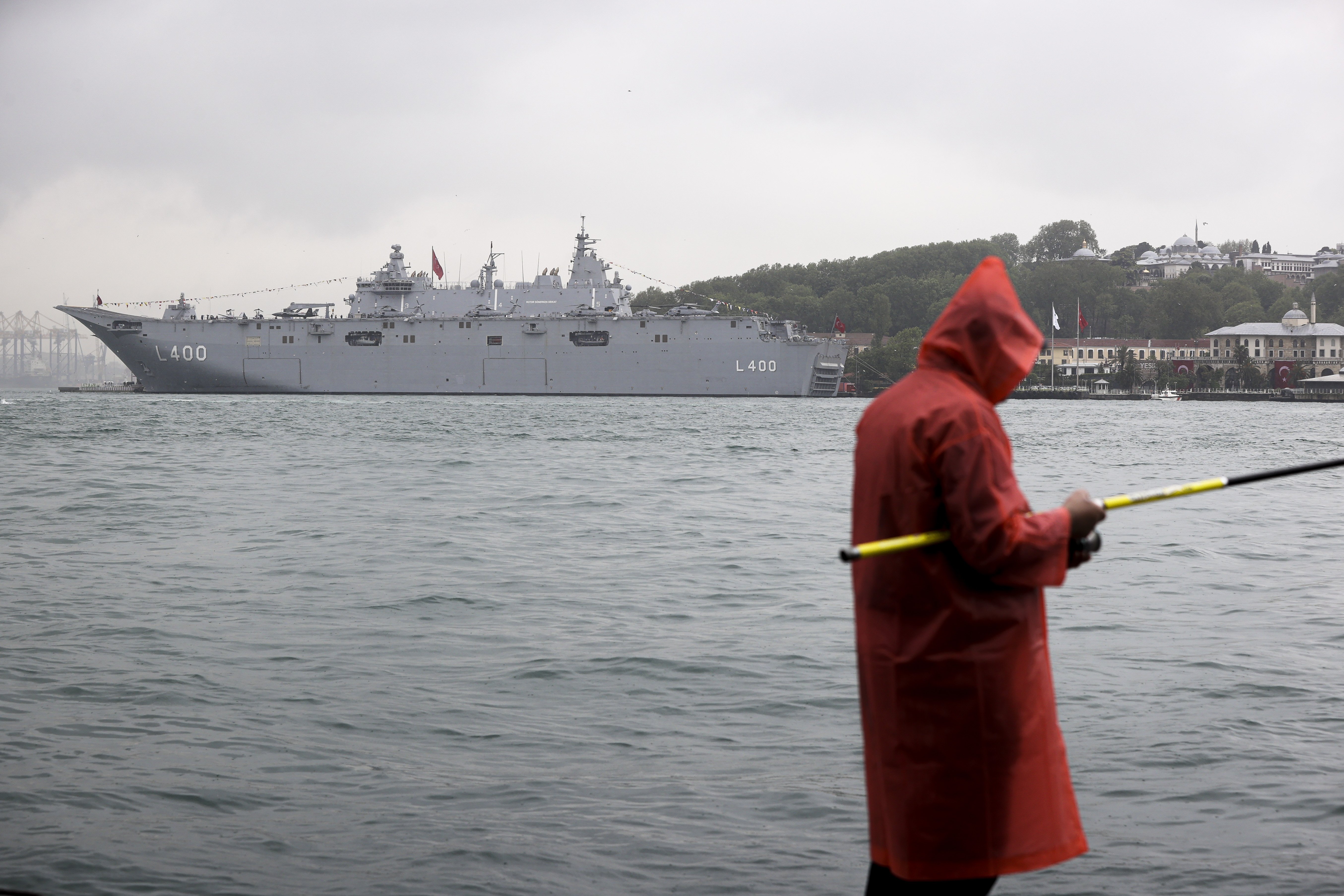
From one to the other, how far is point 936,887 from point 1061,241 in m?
154

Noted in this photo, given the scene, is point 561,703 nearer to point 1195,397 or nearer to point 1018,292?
point 1195,397

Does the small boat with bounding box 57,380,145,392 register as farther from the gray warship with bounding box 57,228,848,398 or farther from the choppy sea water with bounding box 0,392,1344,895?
the choppy sea water with bounding box 0,392,1344,895

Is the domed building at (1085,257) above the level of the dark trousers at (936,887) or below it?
above

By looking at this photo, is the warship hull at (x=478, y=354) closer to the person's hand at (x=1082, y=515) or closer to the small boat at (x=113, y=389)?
the small boat at (x=113, y=389)

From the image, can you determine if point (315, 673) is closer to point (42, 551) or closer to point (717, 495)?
point (42, 551)

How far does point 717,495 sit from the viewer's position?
1841cm

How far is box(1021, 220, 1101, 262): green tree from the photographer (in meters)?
147

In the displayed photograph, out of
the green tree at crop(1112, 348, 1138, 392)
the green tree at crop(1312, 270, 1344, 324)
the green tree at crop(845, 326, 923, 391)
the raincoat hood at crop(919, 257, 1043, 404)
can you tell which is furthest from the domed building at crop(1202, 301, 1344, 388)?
the raincoat hood at crop(919, 257, 1043, 404)

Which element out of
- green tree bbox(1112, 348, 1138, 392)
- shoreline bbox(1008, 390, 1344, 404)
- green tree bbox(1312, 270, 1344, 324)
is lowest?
shoreline bbox(1008, 390, 1344, 404)

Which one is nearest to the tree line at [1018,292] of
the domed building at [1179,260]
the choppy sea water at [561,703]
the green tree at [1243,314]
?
the green tree at [1243,314]

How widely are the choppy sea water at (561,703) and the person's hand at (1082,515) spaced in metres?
1.98

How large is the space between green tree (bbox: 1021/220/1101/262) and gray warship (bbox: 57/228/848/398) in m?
84.4

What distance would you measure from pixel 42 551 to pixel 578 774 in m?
8.82

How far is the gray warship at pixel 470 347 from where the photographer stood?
68750 millimetres
